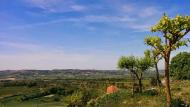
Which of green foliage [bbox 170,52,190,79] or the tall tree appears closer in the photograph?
the tall tree

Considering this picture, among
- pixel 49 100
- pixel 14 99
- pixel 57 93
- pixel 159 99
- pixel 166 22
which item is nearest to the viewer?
pixel 166 22

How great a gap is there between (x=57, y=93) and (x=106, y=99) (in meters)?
98.6

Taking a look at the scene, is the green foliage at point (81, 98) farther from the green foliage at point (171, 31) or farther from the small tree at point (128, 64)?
the green foliage at point (171, 31)

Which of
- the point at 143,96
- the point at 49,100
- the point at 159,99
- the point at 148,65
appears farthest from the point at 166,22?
the point at 49,100

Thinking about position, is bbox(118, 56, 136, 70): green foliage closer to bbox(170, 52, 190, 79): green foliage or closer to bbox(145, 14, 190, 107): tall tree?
bbox(145, 14, 190, 107): tall tree

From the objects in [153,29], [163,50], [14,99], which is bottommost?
[14,99]

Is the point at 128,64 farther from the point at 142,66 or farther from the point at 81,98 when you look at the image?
the point at 81,98

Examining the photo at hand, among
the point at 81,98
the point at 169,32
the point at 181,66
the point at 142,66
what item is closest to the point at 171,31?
the point at 169,32

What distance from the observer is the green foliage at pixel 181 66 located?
114 meters

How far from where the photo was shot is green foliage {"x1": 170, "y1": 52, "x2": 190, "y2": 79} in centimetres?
11444

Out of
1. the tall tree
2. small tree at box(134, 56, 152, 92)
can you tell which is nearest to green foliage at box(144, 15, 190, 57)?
the tall tree

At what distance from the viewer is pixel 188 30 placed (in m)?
23.9

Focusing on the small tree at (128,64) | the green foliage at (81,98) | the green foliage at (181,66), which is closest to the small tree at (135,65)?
the small tree at (128,64)

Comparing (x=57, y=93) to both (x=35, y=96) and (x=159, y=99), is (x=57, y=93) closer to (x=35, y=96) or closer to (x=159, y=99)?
(x=35, y=96)
